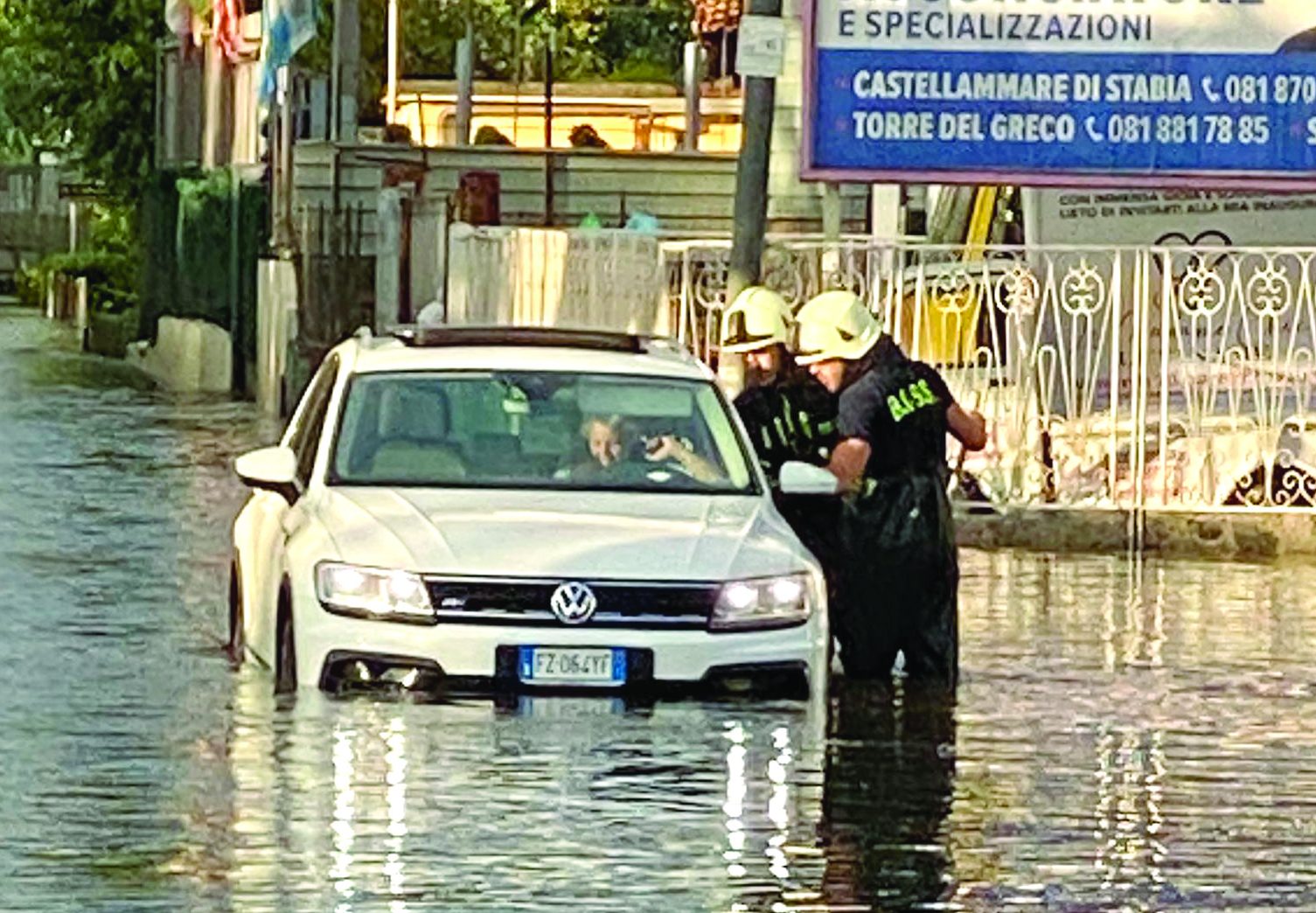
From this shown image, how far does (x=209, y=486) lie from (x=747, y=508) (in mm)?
12786

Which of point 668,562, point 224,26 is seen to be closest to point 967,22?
point 668,562

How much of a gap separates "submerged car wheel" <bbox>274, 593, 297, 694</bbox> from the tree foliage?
1490 inches

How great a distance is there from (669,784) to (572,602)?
3.54 feet

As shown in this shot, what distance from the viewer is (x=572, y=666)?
1394cm

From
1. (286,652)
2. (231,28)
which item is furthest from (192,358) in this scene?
(286,652)

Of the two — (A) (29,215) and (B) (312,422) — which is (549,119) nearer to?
(B) (312,422)

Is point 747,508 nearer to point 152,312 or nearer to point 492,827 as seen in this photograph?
point 492,827

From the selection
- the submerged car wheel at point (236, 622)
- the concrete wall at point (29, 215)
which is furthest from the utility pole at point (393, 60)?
the concrete wall at point (29, 215)

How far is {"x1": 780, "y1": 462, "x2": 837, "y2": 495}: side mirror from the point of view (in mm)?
14680

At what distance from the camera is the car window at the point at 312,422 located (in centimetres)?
1529

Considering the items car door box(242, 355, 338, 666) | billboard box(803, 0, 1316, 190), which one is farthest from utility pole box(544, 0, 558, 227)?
car door box(242, 355, 338, 666)

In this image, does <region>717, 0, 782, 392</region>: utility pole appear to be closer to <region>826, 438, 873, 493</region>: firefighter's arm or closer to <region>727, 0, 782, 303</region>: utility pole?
<region>727, 0, 782, 303</region>: utility pole

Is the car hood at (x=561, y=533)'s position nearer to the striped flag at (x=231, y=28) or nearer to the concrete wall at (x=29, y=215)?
the striped flag at (x=231, y=28)

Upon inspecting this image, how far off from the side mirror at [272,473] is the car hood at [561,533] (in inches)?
6.9
